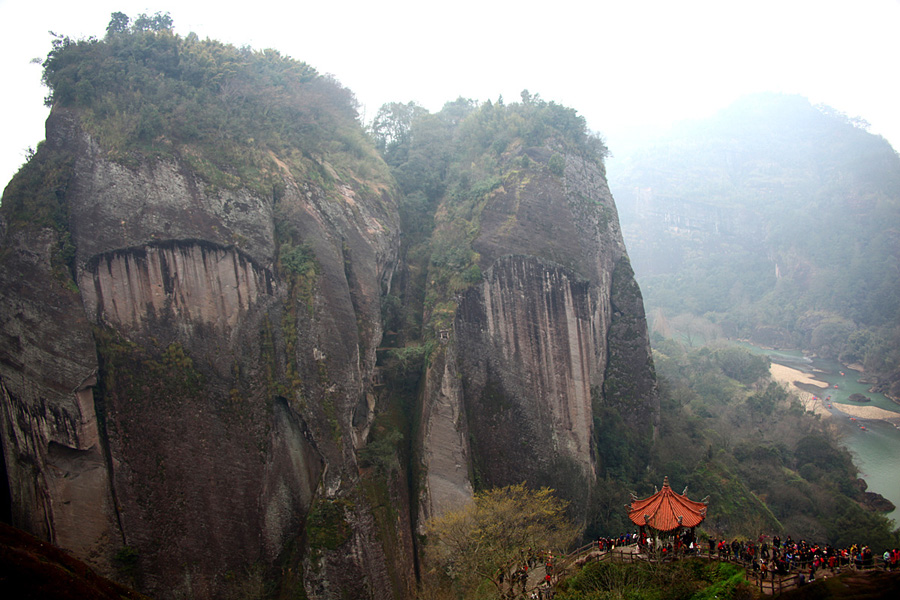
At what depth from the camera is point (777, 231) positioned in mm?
90375

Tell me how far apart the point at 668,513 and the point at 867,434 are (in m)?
39.2

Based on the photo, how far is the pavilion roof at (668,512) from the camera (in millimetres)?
13734

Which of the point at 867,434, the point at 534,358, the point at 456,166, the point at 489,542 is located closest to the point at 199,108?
the point at 456,166

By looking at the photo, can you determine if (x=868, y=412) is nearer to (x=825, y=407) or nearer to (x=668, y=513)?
(x=825, y=407)

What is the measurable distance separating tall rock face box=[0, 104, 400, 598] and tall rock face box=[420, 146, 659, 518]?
14.5 ft

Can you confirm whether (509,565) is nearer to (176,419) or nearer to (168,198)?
(176,419)

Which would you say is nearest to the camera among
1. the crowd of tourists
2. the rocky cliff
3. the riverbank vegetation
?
the crowd of tourists

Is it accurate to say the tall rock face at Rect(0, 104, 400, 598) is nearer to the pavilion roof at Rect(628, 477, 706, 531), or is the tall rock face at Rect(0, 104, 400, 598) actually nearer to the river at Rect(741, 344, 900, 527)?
the pavilion roof at Rect(628, 477, 706, 531)

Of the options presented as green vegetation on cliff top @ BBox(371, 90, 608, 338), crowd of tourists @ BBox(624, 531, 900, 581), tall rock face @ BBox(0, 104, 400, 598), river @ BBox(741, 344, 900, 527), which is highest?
green vegetation on cliff top @ BBox(371, 90, 608, 338)

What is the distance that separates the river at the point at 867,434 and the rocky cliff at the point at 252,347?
66.5 feet

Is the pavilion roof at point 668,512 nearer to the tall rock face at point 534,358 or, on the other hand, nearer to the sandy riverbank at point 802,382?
the tall rock face at point 534,358

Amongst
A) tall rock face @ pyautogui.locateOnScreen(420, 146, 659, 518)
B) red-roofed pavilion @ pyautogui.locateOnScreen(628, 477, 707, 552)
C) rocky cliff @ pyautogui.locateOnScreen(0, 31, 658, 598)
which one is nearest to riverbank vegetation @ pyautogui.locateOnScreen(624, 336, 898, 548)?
tall rock face @ pyautogui.locateOnScreen(420, 146, 659, 518)

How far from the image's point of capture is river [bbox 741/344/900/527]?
3412cm

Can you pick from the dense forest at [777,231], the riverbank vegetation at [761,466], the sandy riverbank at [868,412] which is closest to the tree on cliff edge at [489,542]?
the riverbank vegetation at [761,466]
